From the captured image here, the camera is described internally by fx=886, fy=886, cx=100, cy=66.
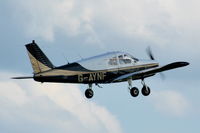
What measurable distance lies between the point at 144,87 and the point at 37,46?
33.3 ft

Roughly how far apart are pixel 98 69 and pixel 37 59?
16.9 feet

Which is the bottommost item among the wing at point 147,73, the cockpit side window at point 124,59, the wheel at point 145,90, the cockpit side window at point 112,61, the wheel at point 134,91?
the wheel at point 134,91

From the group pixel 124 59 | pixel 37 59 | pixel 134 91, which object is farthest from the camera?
pixel 124 59

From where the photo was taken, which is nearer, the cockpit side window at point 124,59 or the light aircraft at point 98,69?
the light aircraft at point 98,69

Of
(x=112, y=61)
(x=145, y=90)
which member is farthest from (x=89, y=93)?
(x=145, y=90)

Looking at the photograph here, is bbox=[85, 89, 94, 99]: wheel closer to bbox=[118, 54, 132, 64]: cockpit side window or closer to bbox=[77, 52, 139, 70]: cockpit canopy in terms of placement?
bbox=[77, 52, 139, 70]: cockpit canopy

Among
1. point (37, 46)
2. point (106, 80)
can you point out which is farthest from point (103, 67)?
point (37, 46)

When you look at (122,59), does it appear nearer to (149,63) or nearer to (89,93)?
(149,63)

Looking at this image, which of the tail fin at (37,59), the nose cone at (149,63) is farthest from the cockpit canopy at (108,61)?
the tail fin at (37,59)

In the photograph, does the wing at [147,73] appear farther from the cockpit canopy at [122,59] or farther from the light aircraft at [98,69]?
the cockpit canopy at [122,59]

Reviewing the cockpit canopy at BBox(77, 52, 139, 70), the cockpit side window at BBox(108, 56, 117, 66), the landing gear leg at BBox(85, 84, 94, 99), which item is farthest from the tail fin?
the cockpit side window at BBox(108, 56, 117, 66)

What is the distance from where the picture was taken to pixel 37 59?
71.4 metres

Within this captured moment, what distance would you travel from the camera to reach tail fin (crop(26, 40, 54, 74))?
71.2 meters

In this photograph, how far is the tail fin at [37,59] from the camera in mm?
71188
